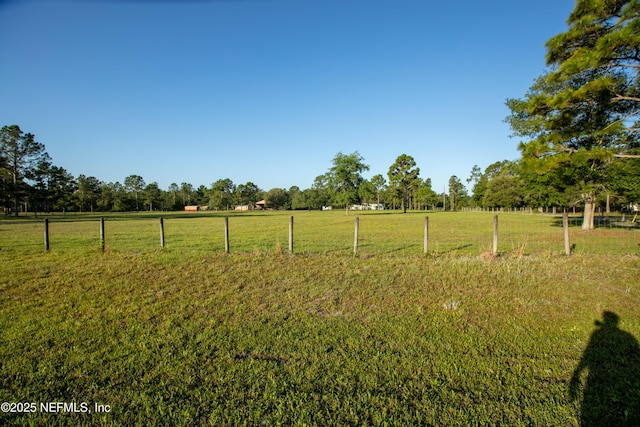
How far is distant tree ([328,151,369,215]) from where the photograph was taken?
172 ft

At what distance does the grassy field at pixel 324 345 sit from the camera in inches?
115

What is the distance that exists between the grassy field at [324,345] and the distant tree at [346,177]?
44.6m

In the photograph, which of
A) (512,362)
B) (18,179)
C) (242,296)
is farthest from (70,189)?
(512,362)

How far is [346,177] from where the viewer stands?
53.2 m

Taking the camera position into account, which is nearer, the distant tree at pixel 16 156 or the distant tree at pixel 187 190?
the distant tree at pixel 16 156

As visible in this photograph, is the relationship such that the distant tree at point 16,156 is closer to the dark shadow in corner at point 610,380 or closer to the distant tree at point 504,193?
the dark shadow in corner at point 610,380

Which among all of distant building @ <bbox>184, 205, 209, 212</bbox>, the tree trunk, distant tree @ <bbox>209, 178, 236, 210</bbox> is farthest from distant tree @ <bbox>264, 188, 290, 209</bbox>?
the tree trunk

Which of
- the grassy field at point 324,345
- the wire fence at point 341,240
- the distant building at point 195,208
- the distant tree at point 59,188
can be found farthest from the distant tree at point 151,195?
the grassy field at point 324,345

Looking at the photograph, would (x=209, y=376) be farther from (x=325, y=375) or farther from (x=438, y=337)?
(x=438, y=337)

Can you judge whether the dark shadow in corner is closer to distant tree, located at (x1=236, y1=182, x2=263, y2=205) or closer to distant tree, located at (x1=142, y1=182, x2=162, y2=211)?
distant tree, located at (x1=142, y1=182, x2=162, y2=211)

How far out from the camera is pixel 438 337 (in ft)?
14.6

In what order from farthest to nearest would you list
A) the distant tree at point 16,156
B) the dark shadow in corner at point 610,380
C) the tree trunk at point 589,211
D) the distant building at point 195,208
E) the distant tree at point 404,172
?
the distant building at point 195,208
the distant tree at point 404,172
the distant tree at point 16,156
the tree trunk at point 589,211
the dark shadow in corner at point 610,380

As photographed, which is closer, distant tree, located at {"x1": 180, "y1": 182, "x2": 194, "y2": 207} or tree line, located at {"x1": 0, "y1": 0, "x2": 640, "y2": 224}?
tree line, located at {"x1": 0, "y1": 0, "x2": 640, "y2": 224}

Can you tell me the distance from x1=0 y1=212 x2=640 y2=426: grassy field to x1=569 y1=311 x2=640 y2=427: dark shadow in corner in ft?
0.07
